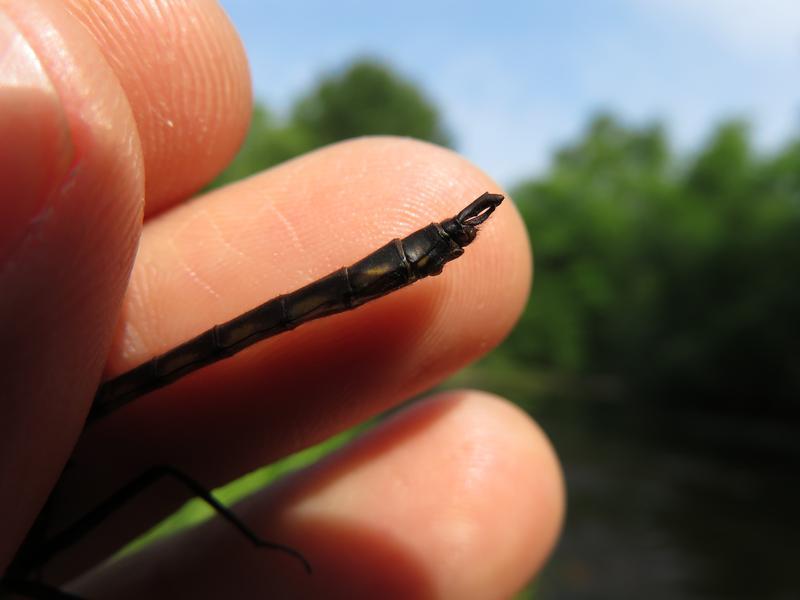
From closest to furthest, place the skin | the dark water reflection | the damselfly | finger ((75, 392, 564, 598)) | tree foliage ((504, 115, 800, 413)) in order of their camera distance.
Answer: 1. the damselfly
2. the skin
3. finger ((75, 392, 564, 598))
4. the dark water reflection
5. tree foliage ((504, 115, 800, 413))

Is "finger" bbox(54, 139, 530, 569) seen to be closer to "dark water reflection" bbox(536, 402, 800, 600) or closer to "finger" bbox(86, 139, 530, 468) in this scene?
"finger" bbox(86, 139, 530, 468)

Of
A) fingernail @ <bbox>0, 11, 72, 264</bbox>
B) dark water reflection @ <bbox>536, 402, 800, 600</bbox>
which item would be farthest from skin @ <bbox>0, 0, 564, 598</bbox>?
dark water reflection @ <bbox>536, 402, 800, 600</bbox>

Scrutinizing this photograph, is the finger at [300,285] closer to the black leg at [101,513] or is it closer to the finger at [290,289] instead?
the finger at [290,289]

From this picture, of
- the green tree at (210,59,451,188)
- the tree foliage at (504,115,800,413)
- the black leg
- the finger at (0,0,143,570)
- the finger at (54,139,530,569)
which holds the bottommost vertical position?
the tree foliage at (504,115,800,413)

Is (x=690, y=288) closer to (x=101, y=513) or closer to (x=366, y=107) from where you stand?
(x=101, y=513)

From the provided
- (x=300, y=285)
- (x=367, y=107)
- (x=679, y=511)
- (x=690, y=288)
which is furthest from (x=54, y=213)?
(x=367, y=107)

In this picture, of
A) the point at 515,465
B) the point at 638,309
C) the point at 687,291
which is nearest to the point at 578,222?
the point at 638,309

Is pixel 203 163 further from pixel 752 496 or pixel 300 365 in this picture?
pixel 752 496
